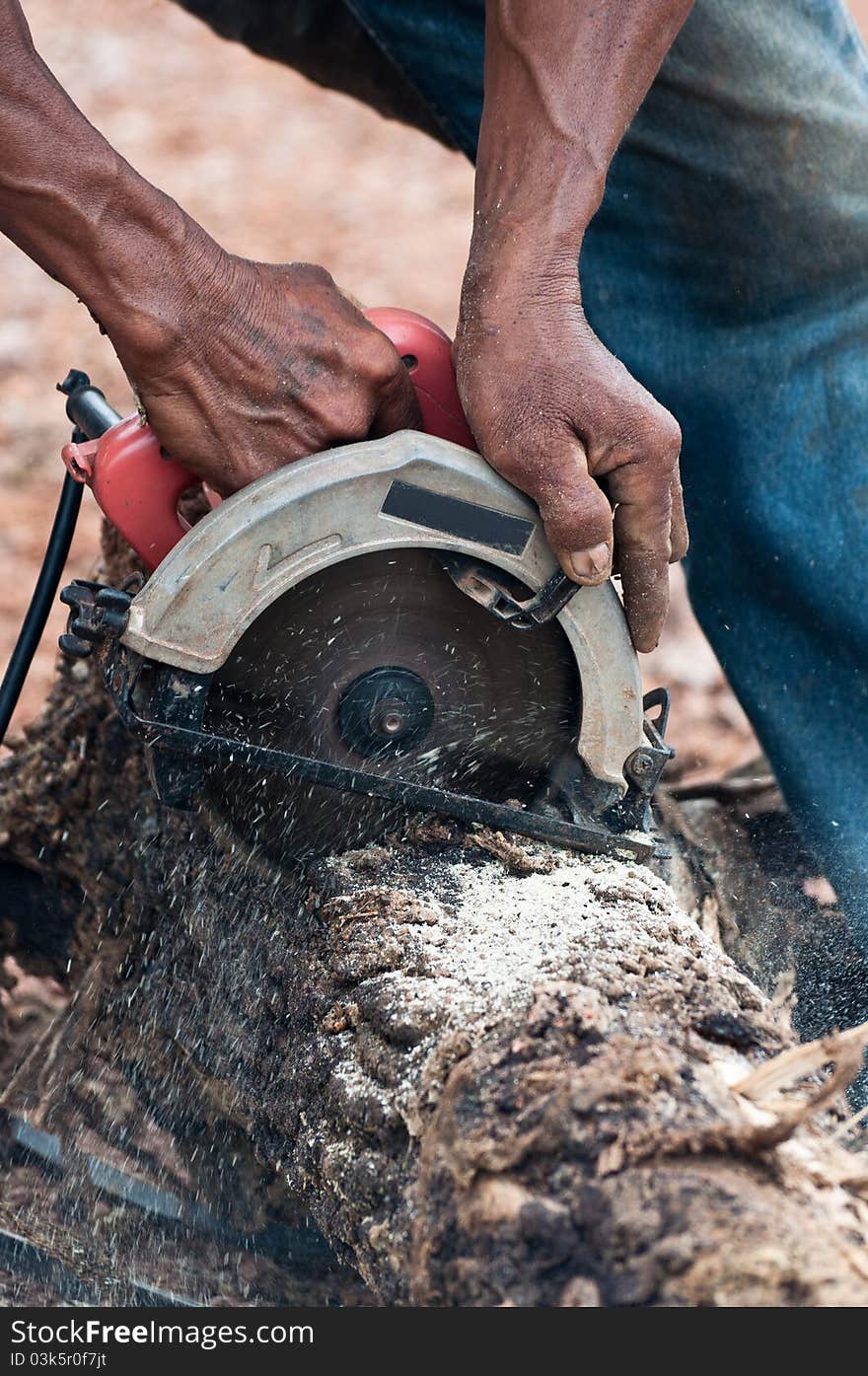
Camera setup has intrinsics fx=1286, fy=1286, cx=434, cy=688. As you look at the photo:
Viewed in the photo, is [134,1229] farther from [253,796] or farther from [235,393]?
[235,393]

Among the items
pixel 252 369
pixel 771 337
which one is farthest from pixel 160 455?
pixel 771 337

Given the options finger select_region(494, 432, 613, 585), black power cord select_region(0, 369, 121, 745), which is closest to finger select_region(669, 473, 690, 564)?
finger select_region(494, 432, 613, 585)

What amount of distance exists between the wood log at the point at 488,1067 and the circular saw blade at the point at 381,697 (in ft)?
0.25

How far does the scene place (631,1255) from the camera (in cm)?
98

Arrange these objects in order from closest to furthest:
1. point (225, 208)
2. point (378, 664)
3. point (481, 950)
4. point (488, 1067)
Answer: point (488, 1067) < point (481, 950) < point (378, 664) < point (225, 208)

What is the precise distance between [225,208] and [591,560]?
13.9 ft

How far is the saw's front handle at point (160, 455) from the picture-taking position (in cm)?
158

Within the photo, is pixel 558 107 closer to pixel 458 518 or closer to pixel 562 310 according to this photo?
pixel 562 310

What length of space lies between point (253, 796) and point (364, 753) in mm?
159

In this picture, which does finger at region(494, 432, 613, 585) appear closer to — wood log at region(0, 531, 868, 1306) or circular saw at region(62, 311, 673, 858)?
circular saw at region(62, 311, 673, 858)

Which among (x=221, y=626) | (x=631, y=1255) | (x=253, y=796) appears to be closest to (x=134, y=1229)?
(x=253, y=796)

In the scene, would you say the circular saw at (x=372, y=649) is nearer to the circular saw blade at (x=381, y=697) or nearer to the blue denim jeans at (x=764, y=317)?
the circular saw blade at (x=381, y=697)

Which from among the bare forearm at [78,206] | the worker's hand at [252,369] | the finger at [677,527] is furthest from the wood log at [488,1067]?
the bare forearm at [78,206]

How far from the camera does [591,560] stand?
60.4 inches
